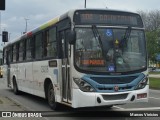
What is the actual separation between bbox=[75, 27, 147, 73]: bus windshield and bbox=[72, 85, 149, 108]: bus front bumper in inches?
25.6

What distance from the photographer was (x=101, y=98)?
36.0 ft

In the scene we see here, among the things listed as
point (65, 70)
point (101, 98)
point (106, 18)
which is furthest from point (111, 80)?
point (106, 18)

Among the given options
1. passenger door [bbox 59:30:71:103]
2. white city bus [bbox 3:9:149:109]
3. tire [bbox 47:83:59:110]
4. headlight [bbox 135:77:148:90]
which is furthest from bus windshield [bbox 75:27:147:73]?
tire [bbox 47:83:59:110]

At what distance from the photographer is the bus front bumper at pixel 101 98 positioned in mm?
10930

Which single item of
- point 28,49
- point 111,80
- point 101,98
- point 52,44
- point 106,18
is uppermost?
point 106,18

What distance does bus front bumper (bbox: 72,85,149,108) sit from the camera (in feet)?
35.9

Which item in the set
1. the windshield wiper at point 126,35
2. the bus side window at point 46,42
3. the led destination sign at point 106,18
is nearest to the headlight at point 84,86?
the windshield wiper at point 126,35

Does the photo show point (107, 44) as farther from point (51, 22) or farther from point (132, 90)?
point (51, 22)

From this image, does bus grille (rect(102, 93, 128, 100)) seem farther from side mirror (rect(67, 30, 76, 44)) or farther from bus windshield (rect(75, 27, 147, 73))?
side mirror (rect(67, 30, 76, 44))

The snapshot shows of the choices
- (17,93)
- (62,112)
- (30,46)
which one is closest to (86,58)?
(62,112)

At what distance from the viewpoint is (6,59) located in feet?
78.8

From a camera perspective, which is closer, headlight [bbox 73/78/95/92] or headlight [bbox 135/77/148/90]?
headlight [bbox 73/78/95/92]

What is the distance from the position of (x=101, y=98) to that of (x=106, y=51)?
133cm

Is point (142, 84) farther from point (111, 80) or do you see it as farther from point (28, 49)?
point (28, 49)
